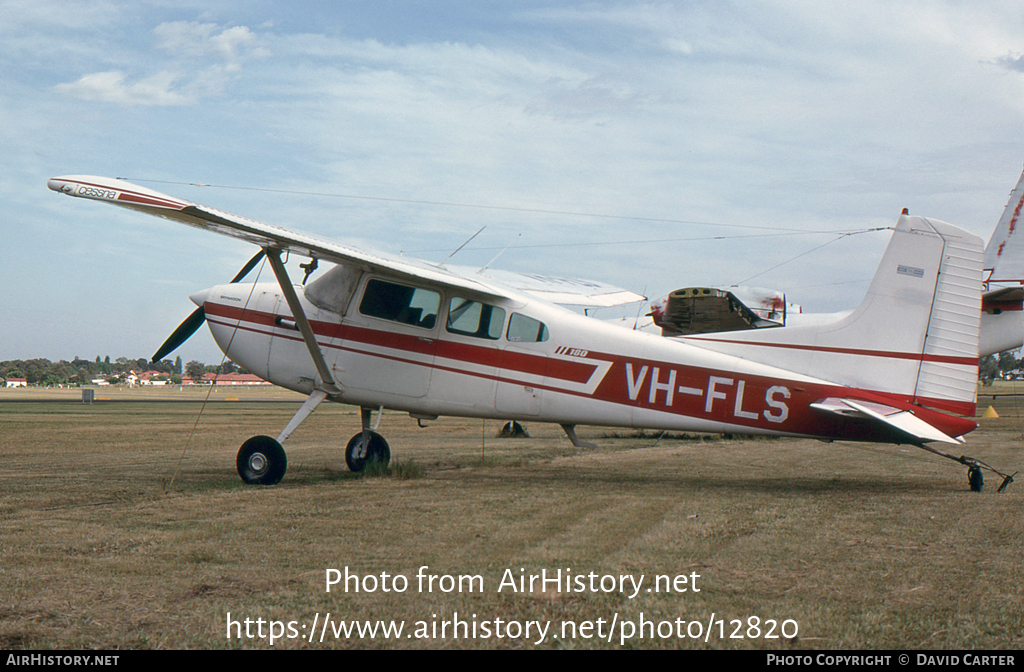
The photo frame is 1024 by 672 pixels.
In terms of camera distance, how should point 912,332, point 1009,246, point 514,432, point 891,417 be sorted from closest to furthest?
1. point 891,417
2. point 912,332
3. point 1009,246
4. point 514,432

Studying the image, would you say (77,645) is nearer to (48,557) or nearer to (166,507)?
(48,557)

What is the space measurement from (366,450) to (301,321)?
234 centimetres

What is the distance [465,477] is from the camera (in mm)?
10359

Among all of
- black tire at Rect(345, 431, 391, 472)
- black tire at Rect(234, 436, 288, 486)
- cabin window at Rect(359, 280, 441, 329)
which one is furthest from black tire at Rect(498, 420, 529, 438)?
black tire at Rect(234, 436, 288, 486)

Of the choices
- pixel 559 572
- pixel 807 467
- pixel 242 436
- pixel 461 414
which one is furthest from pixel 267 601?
pixel 242 436

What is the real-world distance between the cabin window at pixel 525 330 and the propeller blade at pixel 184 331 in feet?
15.2

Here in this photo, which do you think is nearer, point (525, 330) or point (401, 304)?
point (525, 330)

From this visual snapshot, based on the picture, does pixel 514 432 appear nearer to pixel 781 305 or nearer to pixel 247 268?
pixel 781 305

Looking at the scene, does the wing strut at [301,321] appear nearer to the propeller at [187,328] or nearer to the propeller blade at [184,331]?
the propeller at [187,328]

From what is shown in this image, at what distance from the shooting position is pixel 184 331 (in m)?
11.3

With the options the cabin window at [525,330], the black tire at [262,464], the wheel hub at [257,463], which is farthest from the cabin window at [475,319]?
the wheel hub at [257,463]

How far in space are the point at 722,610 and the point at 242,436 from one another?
59.5ft

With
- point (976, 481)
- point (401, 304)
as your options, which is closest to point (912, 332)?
point (976, 481)

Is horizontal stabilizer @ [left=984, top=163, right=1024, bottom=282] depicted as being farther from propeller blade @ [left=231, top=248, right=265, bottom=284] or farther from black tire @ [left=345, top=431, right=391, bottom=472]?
propeller blade @ [left=231, top=248, right=265, bottom=284]
